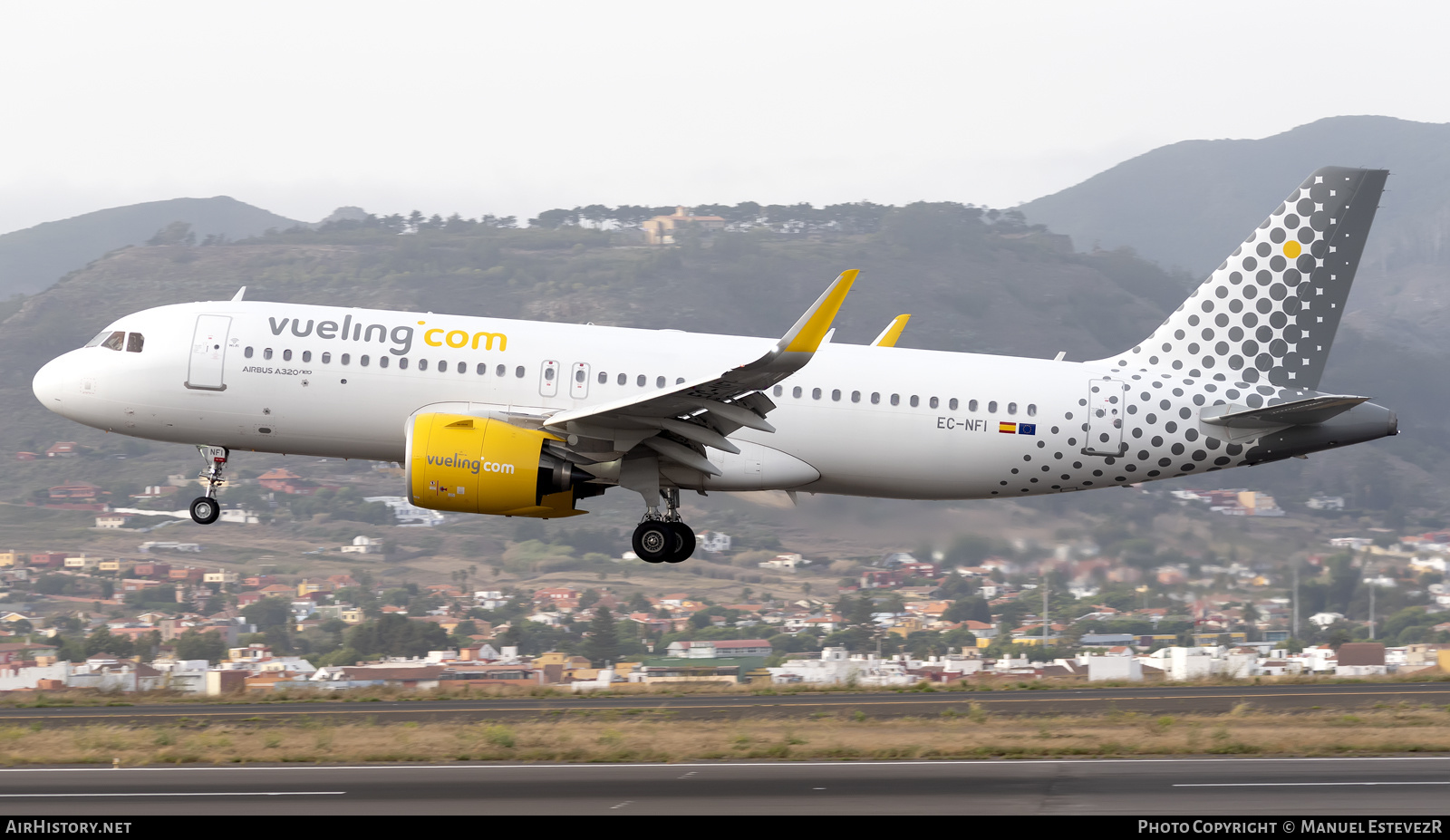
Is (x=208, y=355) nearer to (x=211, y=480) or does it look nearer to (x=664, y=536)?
(x=211, y=480)

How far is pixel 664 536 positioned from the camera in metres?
25.8

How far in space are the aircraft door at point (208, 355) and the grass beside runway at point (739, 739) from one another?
582cm

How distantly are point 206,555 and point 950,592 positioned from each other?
64.7m

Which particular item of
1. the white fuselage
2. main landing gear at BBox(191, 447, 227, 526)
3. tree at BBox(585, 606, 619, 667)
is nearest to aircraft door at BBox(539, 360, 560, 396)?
the white fuselage

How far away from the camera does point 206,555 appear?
10256 cm

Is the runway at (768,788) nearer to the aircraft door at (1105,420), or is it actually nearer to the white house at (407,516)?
the aircraft door at (1105,420)

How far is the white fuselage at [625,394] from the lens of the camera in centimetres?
2512

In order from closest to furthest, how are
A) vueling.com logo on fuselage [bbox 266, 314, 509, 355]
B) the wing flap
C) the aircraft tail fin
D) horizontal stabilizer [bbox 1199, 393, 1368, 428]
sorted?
the wing flap, horizontal stabilizer [bbox 1199, 393, 1368, 428], vueling.com logo on fuselage [bbox 266, 314, 509, 355], the aircraft tail fin

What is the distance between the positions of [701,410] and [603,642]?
131ft

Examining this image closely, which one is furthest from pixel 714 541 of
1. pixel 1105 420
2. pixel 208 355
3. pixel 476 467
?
pixel 476 467

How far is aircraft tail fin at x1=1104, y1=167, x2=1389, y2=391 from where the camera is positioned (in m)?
27.2

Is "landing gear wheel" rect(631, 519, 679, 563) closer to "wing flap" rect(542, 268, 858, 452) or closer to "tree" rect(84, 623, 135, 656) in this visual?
"wing flap" rect(542, 268, 858, 452)

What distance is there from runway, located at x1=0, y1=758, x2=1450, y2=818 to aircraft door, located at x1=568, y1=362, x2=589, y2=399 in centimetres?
715
